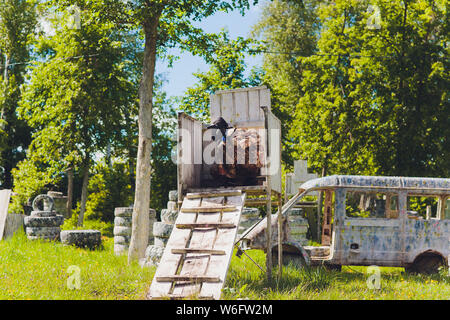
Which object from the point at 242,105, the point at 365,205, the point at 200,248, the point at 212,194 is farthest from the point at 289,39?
the point at 200,248

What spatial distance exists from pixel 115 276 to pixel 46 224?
22.8 feet

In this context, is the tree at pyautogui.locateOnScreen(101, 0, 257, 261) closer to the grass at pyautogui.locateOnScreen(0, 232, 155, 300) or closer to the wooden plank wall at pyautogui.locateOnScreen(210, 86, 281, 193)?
the grass at pyautogui.locateOnScreen(0, 232, 155, 300)

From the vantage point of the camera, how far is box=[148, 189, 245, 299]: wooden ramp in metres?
5.76

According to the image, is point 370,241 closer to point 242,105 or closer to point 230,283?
point 230,283

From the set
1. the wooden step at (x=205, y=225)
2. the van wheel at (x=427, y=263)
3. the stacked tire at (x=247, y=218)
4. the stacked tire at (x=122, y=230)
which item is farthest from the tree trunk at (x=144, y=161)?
the van wheel at (x=427, y=263)

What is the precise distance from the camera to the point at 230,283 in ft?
23.4

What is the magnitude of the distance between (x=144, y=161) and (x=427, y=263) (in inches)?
257

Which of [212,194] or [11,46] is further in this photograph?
[11,46]

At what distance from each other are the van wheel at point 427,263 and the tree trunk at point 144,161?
5.86 meters

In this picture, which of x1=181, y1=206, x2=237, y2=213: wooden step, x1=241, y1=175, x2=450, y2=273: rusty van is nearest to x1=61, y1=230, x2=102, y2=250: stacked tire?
x1=241, y1=175, x2=450, y2=273: rusty van

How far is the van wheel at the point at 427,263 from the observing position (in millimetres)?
9367

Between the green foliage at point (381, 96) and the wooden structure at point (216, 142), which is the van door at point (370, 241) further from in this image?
the green foliage at point (381, 96)

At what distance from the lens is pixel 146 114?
10.6 metres

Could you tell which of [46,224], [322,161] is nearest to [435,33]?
[322,161]
